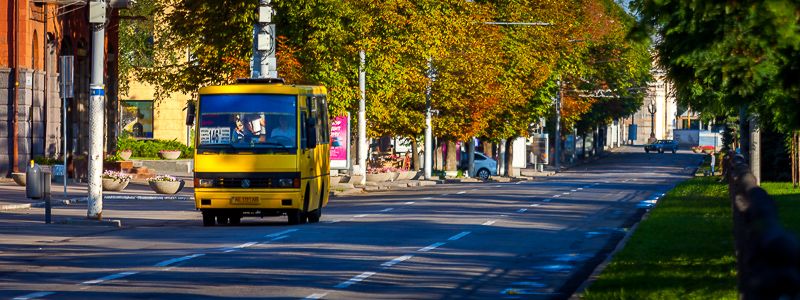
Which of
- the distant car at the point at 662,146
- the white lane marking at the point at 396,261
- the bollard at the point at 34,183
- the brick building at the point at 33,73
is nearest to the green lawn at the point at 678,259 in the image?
the white lane marking at the point at 396,261

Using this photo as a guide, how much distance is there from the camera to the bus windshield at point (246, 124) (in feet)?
97.3

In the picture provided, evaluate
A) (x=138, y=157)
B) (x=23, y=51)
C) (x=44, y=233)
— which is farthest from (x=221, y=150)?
(x=138, y=157)

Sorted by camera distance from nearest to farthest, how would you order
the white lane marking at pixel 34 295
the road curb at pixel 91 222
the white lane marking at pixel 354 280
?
the white lane marking at pixel 34 295 → the white lane marking at pixel 354 280 → the road curb at pixel 91 222

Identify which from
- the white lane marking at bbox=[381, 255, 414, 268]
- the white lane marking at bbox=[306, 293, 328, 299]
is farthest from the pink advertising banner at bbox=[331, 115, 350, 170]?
the white lane marking at bbox=[306, 293, 328, 299]

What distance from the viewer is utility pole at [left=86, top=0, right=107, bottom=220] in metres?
29.3

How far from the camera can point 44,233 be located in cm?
2658

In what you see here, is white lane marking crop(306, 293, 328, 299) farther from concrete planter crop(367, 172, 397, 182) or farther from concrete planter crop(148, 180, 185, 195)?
concrete planter crop(367, 172, 397, 182)

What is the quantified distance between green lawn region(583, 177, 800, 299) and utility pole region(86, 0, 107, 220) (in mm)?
Result: 9704

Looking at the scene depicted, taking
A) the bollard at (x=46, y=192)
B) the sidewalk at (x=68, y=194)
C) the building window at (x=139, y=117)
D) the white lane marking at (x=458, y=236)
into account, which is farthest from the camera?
the building window at (x=139, y=117)

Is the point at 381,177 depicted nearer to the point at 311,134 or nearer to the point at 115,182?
the point at 115,182

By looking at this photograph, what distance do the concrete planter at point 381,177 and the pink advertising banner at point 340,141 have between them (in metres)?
6.52

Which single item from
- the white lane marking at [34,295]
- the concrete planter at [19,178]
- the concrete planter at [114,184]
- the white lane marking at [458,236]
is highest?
the concrete planter at [19,178]

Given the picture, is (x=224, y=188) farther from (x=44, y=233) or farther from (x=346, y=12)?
(x=346, y=12)

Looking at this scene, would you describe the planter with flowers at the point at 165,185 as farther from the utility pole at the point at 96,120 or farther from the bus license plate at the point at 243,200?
the bus license plate at the point at 243,200
